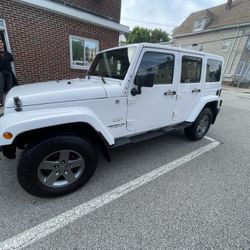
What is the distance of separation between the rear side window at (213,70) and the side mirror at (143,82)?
2.08 metres

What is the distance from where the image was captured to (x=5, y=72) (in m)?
5.22

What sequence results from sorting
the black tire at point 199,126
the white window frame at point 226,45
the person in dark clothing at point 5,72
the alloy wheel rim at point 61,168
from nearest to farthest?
1. the alloy wheel rim at point 61,168
2. the black tire at point 199,126
3. the person in dark clothing at point 5,72
4. the white window frame at point 226,45

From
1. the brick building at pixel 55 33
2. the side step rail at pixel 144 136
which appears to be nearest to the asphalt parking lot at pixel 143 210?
the side step rail at pixel 144 136

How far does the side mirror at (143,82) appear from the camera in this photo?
227cm

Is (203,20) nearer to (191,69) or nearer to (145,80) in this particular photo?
(191,69)

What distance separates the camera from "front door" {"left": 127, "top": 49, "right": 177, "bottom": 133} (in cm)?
257

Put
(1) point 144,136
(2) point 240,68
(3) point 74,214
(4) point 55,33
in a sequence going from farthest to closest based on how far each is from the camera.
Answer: (2) point 240,68
(4) point 55,33
(1) point 144,136
(3) point 74,214

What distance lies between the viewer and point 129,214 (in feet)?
6.62

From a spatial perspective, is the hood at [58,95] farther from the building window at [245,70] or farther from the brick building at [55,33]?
the building window at [245,70]

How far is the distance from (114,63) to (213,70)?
2432mm

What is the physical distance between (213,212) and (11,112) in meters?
2.71

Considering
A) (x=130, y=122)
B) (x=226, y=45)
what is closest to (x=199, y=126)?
(x=130, y=122)

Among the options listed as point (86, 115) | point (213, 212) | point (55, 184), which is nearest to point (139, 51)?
point (86, 115)

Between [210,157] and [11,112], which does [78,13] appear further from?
[210,157]
